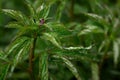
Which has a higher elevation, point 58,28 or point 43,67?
point 58,28

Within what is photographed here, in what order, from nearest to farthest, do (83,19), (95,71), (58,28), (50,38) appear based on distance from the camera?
(50,38) < (58,28) < (95,71) < (83,19)

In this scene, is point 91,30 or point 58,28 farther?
point 91,30

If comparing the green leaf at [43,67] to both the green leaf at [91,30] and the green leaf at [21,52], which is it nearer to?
the green leaf at [21,52]

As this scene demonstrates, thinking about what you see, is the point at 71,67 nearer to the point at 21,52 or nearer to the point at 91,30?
the point at 21,52

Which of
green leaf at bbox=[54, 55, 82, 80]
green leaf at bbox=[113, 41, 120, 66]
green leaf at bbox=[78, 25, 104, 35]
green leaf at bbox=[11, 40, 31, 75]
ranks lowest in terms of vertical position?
green leaf at bbox=[54, 55, 82, 80]

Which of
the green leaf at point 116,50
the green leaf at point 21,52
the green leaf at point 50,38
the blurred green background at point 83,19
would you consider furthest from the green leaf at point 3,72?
the green leaf at point 116,50

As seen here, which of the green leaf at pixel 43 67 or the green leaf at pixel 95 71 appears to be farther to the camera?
the green leaf at pixel 95 71

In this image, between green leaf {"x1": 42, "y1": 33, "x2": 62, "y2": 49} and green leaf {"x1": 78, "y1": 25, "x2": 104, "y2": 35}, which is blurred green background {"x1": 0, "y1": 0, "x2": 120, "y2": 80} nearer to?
green leaf {"x1": 78, "y1": 25, "x2": 104, "y2": 35}

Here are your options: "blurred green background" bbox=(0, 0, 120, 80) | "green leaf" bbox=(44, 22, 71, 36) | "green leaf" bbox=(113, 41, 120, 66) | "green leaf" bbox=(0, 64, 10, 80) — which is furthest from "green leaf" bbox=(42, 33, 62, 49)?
"green leaf" bbox=(113, 41, 120, 66)

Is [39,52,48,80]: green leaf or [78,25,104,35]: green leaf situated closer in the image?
[39,52,48,80]: green leaf

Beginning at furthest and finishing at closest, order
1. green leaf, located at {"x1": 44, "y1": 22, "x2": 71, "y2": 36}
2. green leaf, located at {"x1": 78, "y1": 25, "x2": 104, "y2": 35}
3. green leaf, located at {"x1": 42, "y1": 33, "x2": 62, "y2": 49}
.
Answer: green leaf, located at {"x1": 78, "y1": 25, "x2": 104, "y2": 35} < green leaf, located at {"x1": 44, "y1": 22, "x2": 71, "y2": 36} < green leaf, located at {"x1": 42, "y1": 33, "x2": 62, "y2": 49}

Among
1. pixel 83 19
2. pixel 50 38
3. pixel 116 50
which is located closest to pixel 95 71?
pixel 116 50

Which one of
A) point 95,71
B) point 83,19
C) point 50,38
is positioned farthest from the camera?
point 83,19
